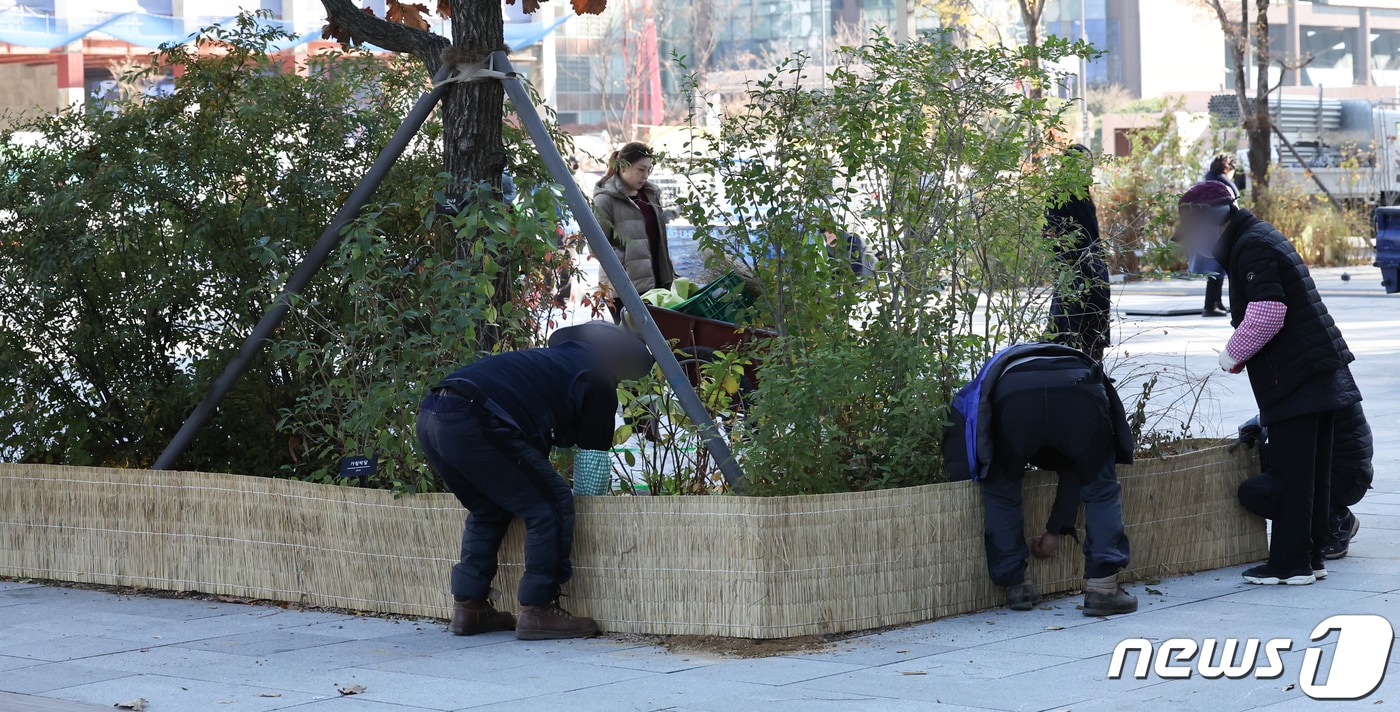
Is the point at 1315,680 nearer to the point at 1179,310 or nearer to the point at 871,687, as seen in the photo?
the point at 871,687

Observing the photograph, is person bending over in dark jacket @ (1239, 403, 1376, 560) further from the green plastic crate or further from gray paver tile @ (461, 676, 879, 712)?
the green plastic crate

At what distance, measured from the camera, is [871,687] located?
5.64 metres

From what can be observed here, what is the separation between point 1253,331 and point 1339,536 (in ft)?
4.04

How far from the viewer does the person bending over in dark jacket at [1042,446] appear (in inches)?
259

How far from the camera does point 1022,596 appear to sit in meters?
6.75

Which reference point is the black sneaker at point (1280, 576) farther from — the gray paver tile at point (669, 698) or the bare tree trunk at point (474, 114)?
the bare tree trunk at point (474, 114)

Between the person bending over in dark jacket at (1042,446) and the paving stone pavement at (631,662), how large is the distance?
0.19 meters

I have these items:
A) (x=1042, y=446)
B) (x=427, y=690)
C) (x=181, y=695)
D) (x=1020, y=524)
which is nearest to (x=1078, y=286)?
(x=1042, y=446)

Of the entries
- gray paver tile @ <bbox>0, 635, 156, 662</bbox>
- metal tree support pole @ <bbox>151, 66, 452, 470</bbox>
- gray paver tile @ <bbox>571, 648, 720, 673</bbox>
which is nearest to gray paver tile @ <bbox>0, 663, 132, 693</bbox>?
gray paver tile @ <bbox>0, 635, 156, 662</bbox>

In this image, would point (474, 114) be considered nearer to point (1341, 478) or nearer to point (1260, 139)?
point (1341, 478)

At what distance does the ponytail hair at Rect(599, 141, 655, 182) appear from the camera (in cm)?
1022

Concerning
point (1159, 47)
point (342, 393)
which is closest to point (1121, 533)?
point (342, 393)

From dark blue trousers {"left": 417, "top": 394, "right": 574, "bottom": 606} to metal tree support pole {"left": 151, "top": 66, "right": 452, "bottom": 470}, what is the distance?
1507mm

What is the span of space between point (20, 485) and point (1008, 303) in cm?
463
